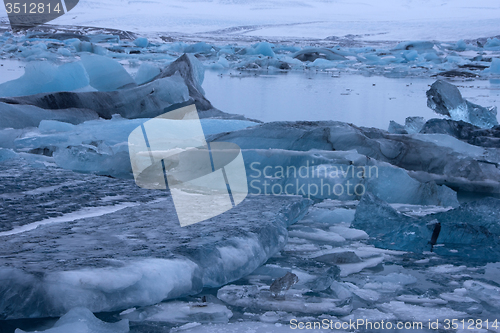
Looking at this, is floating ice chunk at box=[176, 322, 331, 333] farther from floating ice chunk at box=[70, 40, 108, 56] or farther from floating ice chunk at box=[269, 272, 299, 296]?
floating ice chunk at box=[70, 40, 108, 56]

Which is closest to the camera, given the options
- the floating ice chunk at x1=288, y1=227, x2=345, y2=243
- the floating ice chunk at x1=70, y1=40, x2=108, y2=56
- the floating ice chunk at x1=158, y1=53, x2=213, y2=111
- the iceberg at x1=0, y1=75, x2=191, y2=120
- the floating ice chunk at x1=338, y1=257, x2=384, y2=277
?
the floating ice chunk at x1=338, y1=257, x2=384, y2=277

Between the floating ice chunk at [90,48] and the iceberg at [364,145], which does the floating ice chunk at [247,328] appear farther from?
the floating ice chunk at [90,48]

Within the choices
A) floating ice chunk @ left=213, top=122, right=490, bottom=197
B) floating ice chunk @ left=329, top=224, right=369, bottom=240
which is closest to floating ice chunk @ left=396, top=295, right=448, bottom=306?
floating ice chunk @ left=329, top=224, right=369, bottom=240

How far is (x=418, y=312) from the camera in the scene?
1.23 m

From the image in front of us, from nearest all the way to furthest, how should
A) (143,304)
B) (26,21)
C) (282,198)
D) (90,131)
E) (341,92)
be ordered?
(143,304) → (282,198) → (90,131) → (341,92) → (26,21)

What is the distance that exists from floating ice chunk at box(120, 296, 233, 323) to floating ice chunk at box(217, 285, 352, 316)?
0.06 m

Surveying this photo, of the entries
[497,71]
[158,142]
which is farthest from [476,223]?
[497,71]

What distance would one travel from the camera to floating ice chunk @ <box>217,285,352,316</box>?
1216mm

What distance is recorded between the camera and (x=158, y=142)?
10.0ft

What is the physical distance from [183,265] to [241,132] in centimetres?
173

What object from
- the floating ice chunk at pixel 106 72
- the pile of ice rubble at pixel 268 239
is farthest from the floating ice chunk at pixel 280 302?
the floating ice chunk at pixel 106 72

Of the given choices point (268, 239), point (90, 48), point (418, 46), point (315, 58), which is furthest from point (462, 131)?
point (418, 46)

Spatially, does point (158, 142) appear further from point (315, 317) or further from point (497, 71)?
point (497, 71)

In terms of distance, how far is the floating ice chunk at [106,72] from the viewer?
5.49 meters
